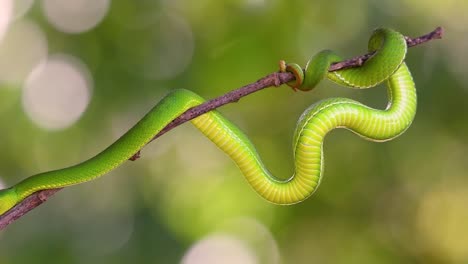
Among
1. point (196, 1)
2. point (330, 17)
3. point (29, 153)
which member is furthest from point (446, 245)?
point (29, 153)

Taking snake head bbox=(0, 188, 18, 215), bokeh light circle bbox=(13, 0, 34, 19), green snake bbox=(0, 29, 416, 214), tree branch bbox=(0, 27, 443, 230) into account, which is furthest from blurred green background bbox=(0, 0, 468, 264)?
tree branch bbox=(0, 27, 443, 230)

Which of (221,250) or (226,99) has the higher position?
(226,99)

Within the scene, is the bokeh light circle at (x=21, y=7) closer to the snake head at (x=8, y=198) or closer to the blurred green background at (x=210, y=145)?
the blurred green background at (x=210, y=145)

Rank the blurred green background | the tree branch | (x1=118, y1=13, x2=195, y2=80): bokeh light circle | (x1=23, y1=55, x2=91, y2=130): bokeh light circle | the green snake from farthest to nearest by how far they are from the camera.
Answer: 1. (x1=23, y1=55, x2=91, y2=130): bokeh light circle
2. (x1=118, y1=13, x2=195, y2=80): bokeh light circle
3. the blurred green background
4. the green snake
5. the tree branch

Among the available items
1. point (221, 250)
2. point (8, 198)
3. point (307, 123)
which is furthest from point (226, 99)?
point (221, 250)

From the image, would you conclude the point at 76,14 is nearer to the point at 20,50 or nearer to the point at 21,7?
the point at 21,7

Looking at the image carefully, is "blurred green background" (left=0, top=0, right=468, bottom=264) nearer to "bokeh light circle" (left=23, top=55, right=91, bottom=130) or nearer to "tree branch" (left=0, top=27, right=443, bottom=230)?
"bokeh light circle" (left=23, top=55, right=91, bottom=130)

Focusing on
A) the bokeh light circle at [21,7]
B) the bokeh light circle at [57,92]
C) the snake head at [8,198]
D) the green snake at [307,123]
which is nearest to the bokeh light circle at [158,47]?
the bokeh light circle at [57,92]
